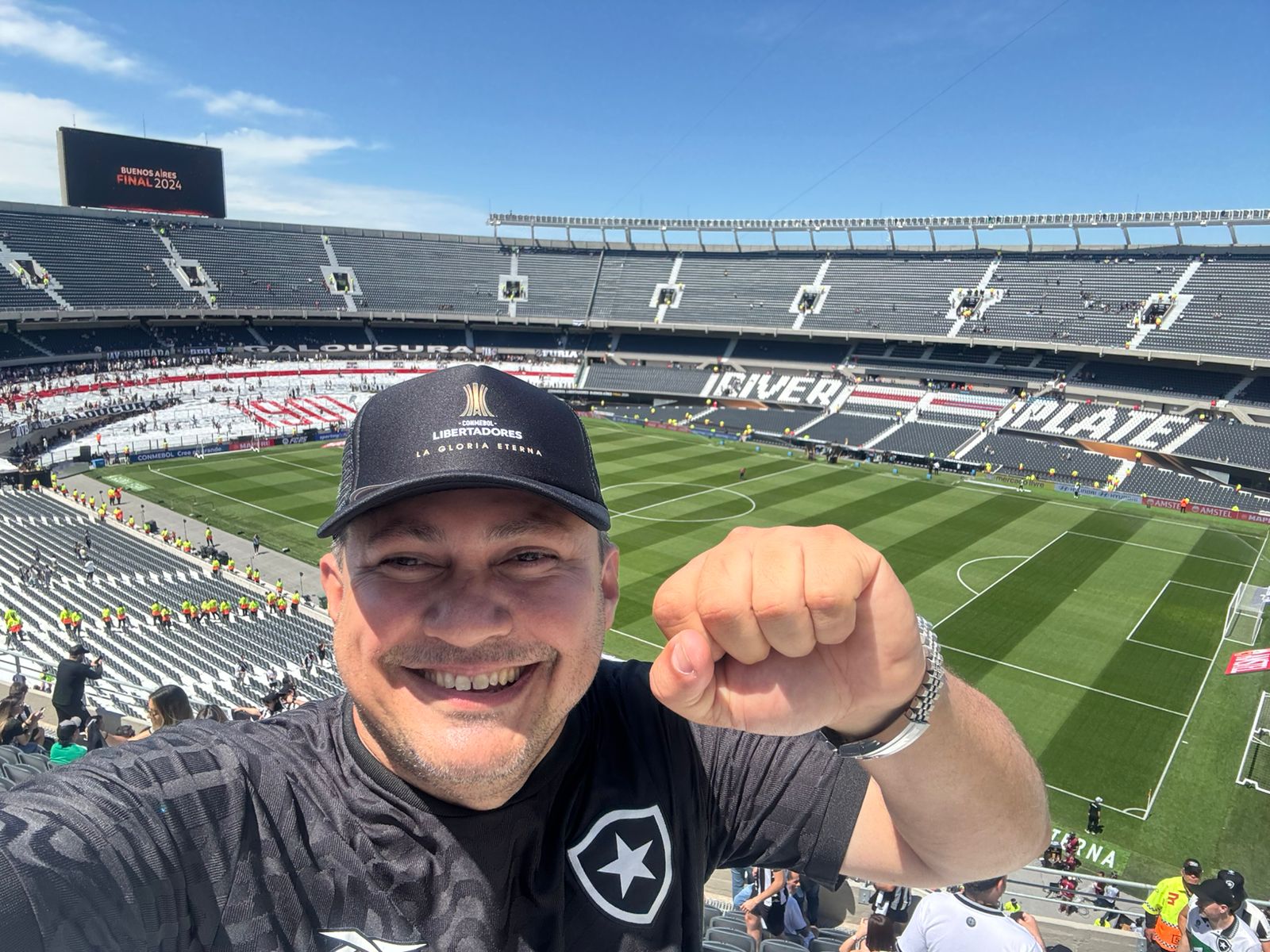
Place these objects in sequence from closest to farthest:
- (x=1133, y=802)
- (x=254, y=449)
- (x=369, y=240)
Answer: (x=1133, y=802)
(x=254, y=449)
(x=369, y=240)

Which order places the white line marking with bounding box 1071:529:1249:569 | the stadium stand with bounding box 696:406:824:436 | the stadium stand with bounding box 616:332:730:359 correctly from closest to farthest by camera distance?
the white line marking with bounding box 1071:529:1249:569 < the stadium stand with bounding box 696:406:824:436 < the stadium stand with bounding box 616:332:730:359

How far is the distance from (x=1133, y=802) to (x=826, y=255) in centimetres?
7044

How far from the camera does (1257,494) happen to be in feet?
140

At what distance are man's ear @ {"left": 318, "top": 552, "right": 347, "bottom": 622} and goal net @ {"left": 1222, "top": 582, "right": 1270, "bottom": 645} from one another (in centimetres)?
3290

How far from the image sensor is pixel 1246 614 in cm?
2800

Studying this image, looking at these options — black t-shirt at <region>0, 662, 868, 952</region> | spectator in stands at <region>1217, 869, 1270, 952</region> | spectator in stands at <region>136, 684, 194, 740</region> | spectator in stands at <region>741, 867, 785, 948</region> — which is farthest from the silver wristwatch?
spectator in stands at <region>136, 684, 194, 740</region>

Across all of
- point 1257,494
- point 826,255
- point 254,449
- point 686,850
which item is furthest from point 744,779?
point 826,255

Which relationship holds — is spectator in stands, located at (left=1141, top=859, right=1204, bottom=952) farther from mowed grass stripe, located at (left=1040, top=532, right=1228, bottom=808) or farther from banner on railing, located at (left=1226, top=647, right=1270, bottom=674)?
banner on railing, located at (left=1226, top=647, right=1270, bottom=674)

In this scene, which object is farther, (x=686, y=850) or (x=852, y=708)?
(x=686, y=850)

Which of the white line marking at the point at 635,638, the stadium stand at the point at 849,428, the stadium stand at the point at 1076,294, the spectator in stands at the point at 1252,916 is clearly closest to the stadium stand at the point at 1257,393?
the stadium stand at the point at 1076,294

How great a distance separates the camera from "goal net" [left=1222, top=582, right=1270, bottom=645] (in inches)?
1045

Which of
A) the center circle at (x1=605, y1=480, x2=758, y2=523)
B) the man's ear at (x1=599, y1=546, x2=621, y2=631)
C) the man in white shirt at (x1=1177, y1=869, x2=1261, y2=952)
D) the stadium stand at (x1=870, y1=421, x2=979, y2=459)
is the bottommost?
the man in white shirt at (x1=1177, y1=869, x2=1261, y2=952)

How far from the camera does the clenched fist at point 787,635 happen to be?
1821mm

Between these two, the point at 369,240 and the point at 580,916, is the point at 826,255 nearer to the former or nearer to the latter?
the point at 369,240
